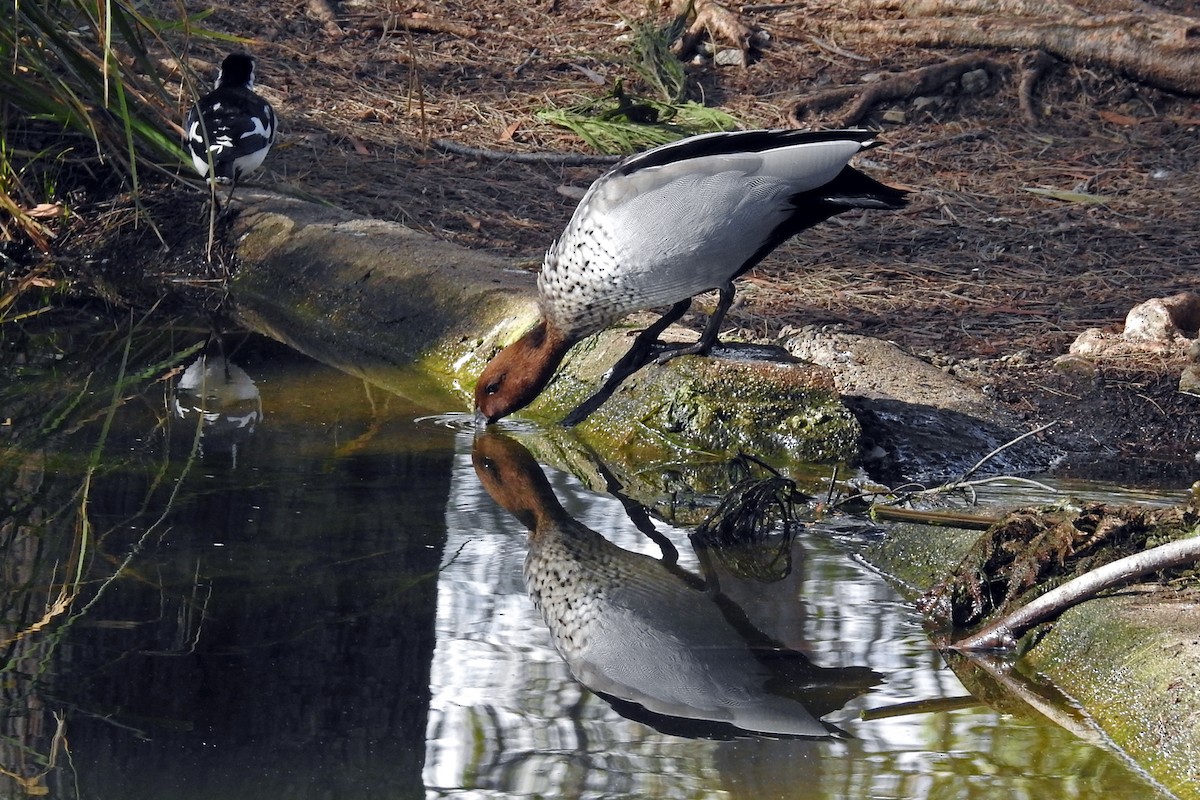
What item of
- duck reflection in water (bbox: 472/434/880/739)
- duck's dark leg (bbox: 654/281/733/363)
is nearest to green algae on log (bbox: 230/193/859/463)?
duck's dark leg (bbox: 654/281/733/363)

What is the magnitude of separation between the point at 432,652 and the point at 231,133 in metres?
4.14

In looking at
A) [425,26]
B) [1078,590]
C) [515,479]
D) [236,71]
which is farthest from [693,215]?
[425,26]

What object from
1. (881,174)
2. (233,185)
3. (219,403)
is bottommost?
(219,403)

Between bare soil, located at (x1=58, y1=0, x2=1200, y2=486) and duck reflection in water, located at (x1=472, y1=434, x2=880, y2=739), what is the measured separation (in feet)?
6.02

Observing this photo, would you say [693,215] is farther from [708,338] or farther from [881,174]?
[881,174]

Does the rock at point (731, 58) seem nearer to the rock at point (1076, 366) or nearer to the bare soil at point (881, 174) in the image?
the bare soil at point (881, 174)

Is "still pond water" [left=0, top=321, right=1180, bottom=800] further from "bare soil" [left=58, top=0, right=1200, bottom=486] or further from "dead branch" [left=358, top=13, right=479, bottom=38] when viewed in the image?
"dead branch" [left=358, top=13, right=479, bottom=38]

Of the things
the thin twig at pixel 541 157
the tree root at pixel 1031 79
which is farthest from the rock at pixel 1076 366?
the tree root at pixel 1031 79

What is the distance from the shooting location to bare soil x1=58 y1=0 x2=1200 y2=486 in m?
5.20

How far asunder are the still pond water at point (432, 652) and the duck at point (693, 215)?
682mm

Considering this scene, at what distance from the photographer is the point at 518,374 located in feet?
15.1

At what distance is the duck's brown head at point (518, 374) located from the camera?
15.1ft

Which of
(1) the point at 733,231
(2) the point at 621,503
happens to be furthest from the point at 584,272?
(2) the point at 621,503

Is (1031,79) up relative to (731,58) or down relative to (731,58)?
down
